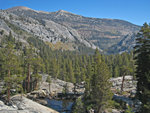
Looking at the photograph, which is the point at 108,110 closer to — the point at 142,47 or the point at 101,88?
the point at 101,88

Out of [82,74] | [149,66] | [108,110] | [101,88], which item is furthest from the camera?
[82,74]

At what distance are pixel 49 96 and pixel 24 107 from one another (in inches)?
1352

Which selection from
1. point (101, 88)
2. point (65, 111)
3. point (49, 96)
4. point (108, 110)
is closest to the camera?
point (101, 88)

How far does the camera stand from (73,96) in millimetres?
61969

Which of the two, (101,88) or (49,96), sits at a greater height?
(101,88)

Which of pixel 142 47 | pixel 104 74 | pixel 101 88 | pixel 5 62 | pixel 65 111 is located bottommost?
pixel 65 111

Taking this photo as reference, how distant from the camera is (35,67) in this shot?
54.3 m

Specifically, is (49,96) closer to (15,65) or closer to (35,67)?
(35,67)

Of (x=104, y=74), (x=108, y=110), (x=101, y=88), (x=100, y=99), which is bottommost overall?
(x=108, y=110)

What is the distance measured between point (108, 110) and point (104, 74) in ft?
29.0

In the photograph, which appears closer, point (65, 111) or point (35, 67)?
point (65, 111)

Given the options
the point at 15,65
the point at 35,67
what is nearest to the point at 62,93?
the point at 35,67

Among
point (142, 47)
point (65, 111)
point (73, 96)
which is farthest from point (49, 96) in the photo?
point (142, 47)

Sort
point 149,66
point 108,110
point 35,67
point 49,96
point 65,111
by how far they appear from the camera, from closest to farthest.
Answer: point 149,66 < point 108,110 < point 65,111 < point 35,67 < point 49,96
